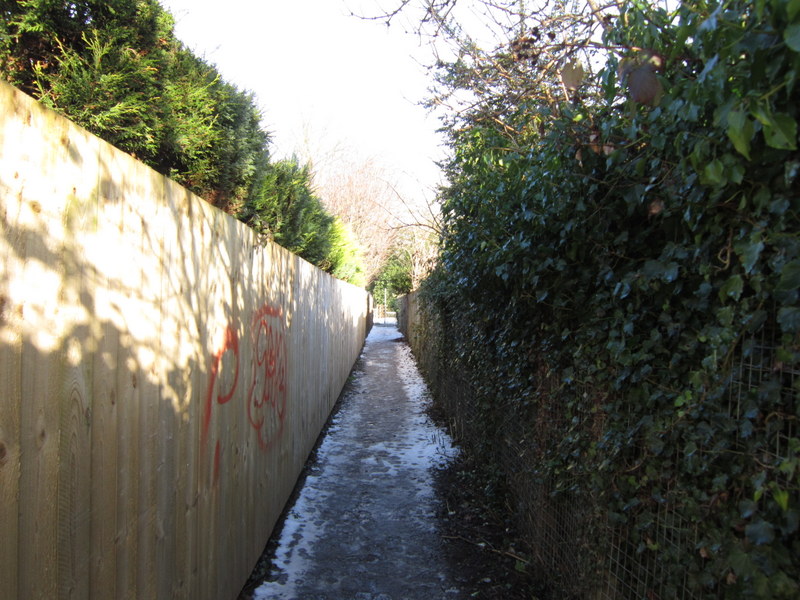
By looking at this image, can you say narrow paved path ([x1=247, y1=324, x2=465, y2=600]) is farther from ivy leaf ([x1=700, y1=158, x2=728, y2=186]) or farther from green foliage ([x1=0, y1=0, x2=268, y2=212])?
ivy leaf ([x1=700, y1=158, x2=728, y2=186])

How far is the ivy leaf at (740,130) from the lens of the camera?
4.47 feet

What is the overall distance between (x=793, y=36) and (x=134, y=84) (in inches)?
130

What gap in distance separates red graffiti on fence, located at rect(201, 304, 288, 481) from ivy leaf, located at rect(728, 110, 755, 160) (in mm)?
2452

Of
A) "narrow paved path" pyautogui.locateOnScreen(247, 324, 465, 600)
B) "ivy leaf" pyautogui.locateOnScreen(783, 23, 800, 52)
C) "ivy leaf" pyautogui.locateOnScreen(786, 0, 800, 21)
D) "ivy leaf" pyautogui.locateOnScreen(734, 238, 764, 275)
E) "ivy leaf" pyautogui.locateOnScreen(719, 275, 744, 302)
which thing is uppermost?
"ivy leaf" pyautogui.locateOnScreen(786, 0, 800, 21)

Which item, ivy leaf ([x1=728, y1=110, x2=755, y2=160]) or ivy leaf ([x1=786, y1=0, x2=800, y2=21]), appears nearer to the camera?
ivy leaf ([x1=786, y1=0, x2=800, y2=21])

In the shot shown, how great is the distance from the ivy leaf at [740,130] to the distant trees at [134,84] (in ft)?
10.0

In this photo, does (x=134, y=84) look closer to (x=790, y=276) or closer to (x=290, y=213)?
(x=790, y=276)

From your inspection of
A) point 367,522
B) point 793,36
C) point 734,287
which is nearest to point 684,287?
point 734,287

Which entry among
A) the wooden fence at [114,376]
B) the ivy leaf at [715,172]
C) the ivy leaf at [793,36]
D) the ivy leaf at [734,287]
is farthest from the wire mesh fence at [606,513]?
the wooden fence at [114,376]

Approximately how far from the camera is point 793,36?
1230 millimetres

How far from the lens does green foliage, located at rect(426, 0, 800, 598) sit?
1454 millimetres

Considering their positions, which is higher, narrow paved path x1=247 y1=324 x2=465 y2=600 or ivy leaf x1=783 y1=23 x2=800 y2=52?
ivy leaf x1=783 y1=23 x2=800 y2=52

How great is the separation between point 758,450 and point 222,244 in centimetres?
262

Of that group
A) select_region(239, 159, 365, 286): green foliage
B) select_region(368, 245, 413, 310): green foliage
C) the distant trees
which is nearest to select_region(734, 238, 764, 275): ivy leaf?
the distant trees
